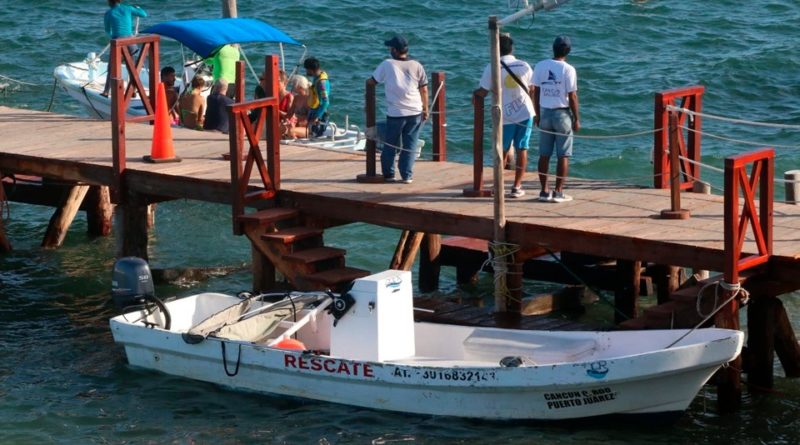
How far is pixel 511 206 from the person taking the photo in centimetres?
1625

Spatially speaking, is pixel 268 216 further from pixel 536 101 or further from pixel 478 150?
pixel 536 101

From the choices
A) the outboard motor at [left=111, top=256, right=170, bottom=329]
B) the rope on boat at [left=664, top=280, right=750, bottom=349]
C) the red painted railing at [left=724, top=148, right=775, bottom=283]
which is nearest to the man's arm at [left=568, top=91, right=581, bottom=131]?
A: the red painted railing at [left=724, top=148, right=775, bottom=283]

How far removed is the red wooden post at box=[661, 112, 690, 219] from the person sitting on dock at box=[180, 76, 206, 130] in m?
8.65

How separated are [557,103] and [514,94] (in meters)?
0.52

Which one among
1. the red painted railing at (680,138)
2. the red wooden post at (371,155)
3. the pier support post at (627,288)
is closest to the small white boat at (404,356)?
the red wooden post at (371,155)

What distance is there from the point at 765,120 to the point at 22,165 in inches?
613

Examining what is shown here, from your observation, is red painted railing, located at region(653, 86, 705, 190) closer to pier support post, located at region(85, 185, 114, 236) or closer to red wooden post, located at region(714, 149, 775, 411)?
red wooden post, located at region(714, 149, 775, 411)

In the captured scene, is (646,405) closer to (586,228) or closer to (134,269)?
(586,228)

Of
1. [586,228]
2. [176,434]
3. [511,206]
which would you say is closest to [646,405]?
[586,228]

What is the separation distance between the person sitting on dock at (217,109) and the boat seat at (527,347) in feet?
24.5

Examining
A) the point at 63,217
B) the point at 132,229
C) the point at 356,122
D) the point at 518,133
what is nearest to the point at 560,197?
the point at 518,133

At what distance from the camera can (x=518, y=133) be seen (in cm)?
1631

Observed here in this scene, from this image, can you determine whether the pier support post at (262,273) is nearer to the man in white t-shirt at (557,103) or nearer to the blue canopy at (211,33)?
the man in white t-shirt at (557,103)

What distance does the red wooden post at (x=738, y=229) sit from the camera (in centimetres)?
1401
